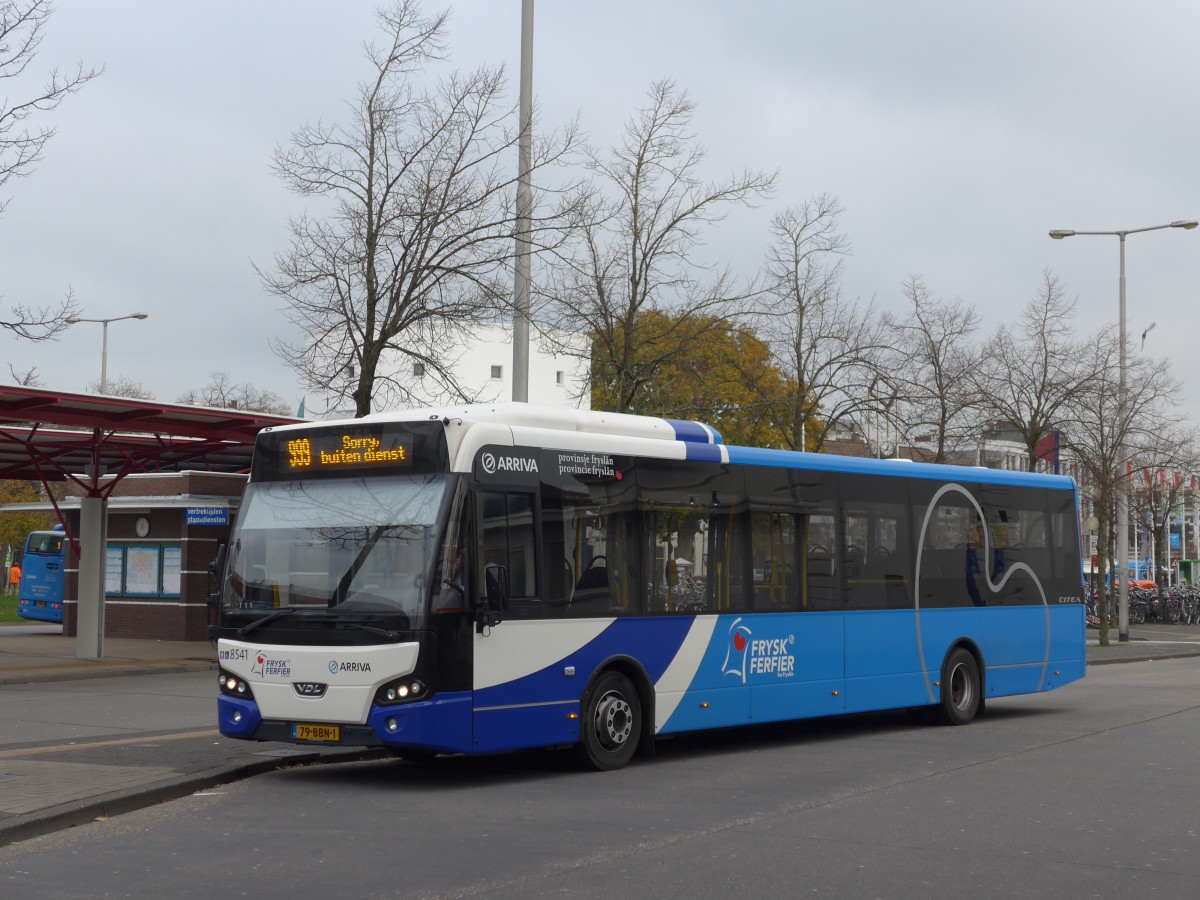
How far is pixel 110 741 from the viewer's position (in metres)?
13.9

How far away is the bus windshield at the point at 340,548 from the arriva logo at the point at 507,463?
39 cm

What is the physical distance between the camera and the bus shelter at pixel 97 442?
22.3 metres

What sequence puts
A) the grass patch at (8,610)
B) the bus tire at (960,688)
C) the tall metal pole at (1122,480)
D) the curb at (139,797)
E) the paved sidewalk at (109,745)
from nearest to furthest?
the curb at (139,797), the paved sidewalk at (109,745), the bus tire at (960,688), the tall metal pole at (1122,480), the grass patch at (8,610)

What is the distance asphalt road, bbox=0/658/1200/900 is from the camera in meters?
7.83

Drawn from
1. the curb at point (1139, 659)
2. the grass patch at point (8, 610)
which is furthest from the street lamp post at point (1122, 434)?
the grass patch at point (8, 610)

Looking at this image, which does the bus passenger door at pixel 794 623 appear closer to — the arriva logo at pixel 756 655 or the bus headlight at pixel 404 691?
the arriva logo at pixel 756 655

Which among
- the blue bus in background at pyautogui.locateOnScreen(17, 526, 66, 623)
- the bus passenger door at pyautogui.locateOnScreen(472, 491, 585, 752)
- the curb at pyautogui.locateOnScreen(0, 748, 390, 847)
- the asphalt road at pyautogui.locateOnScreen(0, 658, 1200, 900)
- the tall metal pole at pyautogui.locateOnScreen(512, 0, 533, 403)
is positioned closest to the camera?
the asphalt road at pyautogui.locateOnScreen(0, 658, 1200, 900)

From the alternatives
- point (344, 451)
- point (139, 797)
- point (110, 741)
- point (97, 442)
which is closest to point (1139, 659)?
point (97, 442)

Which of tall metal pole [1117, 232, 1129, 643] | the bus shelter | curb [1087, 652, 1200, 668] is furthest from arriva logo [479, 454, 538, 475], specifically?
tall metal pole [1117, 232, 1129, 643]

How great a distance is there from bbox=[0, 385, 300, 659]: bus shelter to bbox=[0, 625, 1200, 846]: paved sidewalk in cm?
164

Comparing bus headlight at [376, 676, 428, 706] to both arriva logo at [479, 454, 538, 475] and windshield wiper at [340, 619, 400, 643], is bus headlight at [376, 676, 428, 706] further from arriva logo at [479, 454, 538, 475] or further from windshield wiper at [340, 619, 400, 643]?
arriva logo at [479, 454, 538, 475]

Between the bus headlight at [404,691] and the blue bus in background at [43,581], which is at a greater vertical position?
the blue bus in background at [43,581]

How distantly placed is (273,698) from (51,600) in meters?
31.6

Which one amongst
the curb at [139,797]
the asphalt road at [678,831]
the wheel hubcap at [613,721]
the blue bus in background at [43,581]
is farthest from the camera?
the blue bus in background at [43,581]
